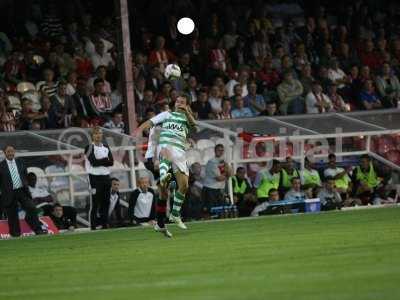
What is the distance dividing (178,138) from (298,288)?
8132 mm

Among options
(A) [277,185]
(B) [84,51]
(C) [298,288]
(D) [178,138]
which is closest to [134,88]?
(B) [84,51]

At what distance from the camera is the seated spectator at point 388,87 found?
2870 centimetres

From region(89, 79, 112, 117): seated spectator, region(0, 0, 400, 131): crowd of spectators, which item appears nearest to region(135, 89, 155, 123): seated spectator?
region(0, 0, 400, 131): crowd of spectators

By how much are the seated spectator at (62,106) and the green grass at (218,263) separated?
17.1ft

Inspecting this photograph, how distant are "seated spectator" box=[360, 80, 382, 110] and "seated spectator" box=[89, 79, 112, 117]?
6627 mm

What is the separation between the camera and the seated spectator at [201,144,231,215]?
23953mm

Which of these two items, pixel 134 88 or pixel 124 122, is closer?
pixel 124 122

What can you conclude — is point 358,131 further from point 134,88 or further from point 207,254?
point 207,254

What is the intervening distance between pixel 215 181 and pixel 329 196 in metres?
2.41

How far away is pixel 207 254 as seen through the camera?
14422mm

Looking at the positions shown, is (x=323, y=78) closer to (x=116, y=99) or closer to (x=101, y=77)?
(x=116, y=99)

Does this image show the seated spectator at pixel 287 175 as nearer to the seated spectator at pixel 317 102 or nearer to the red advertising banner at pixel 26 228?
the seated spectator at pixel 317 102

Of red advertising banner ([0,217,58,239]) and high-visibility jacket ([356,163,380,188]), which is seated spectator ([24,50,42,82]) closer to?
red advertising banner ([0,217,58,239])

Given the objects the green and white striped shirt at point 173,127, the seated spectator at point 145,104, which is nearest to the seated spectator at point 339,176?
the seated spectator at point 145,104
